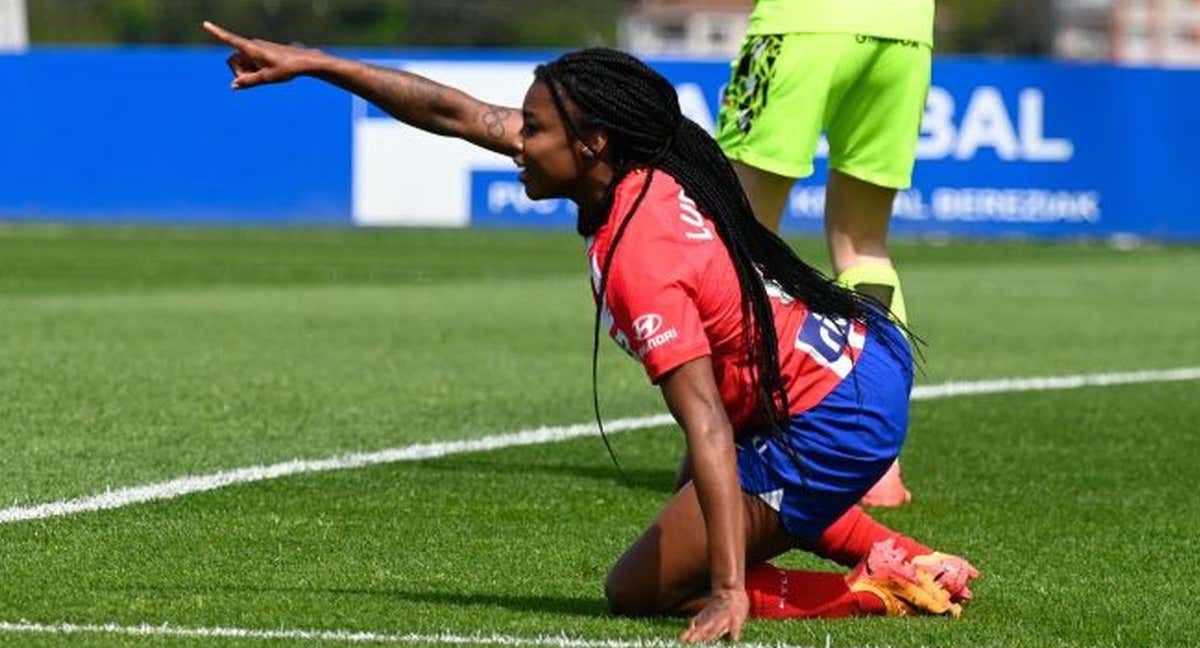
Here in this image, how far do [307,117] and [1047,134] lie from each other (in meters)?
7.33

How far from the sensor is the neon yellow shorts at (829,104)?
7.19 metres

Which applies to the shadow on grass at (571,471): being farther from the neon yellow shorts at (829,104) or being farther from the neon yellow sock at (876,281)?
the neon yellow shorts at (829,104)

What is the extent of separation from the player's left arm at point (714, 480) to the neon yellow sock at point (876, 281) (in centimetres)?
251

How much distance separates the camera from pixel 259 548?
5.79 metres

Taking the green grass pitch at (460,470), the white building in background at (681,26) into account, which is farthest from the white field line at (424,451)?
the white building in background at (681,26)

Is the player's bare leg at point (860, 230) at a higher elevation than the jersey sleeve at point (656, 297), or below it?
below

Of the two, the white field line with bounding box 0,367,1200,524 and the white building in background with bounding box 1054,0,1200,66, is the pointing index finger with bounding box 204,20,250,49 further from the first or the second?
the white building in background with bounding box 1054,0,1200,66

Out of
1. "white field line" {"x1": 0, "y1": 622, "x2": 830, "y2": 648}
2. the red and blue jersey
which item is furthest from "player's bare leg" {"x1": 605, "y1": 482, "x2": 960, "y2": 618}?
"white field line" {"x1": 0, "y1": 622, "x2": 830, "y2": 648}

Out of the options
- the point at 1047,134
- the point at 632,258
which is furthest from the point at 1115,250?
the point at 632,258

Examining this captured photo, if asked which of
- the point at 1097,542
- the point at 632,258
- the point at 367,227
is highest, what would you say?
the point at 632,258

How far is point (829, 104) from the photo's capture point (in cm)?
739

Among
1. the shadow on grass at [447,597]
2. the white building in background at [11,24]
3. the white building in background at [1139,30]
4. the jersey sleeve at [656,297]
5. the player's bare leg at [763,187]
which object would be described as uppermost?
Result: the jersey sleeve at [656,297]

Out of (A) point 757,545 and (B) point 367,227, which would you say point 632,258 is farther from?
(B) point 367,227

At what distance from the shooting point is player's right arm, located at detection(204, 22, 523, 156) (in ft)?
16.2
